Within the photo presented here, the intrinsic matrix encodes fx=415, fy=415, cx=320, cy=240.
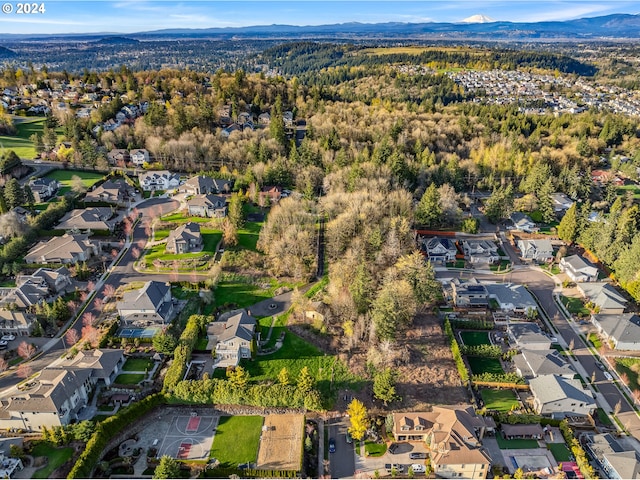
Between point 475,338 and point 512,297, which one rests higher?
point 512,297

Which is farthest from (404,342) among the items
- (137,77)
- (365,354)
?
(137,77)

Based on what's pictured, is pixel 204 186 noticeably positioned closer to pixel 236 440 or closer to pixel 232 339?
pixel 232 339

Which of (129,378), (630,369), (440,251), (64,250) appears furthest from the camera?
(440,251)

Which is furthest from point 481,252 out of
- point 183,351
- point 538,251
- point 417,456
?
point 183,351

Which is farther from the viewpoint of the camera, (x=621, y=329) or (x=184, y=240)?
(x=184, y=240)

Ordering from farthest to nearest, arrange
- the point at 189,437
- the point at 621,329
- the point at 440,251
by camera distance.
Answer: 1. the point at 440,251
2. the point at 621,329
3. the point at 189,437

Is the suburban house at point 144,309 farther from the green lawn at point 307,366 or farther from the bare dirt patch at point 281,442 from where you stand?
the bare dirt patch at point 281,442

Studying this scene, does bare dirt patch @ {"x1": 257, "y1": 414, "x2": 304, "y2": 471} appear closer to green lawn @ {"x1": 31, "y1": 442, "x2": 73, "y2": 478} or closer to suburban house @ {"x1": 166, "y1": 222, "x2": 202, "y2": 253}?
green lawn @ {"x1": 31, "y1": 442, "x2": 73, "y2": 478}

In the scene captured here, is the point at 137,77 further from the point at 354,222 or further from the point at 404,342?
the point at 404,342
